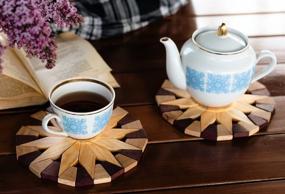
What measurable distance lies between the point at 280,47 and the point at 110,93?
1.42 feet

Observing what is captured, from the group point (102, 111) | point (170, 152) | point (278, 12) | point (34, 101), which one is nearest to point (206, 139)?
point (170, 152)

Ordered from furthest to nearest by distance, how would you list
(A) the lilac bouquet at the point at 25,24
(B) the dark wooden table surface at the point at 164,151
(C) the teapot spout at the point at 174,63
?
(C) the teapot spout at the point at 174,63
(B) the dark wooden table surface at the point at 164,151
(A) the lilac bouquet at the point at 25,24

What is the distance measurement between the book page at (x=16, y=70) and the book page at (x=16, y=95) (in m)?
0.01

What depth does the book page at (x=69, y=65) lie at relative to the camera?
0.89 meters

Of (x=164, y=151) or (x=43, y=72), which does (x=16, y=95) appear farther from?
(x=164, y=151)

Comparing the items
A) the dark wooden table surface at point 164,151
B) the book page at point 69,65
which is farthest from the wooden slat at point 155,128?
the book page at point 69,65

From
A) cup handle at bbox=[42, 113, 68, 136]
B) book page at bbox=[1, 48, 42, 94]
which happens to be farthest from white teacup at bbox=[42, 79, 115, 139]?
book page at bbox=[1, 48, 42, 94]

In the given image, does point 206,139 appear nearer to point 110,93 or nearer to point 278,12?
point 110,93

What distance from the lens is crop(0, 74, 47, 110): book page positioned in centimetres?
84

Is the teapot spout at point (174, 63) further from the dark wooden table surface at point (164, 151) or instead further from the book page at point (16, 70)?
the book page at point (16, 70)

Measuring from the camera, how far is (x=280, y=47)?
3.37 ft

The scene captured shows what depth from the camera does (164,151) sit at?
757mm

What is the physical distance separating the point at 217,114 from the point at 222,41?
4.8 inches

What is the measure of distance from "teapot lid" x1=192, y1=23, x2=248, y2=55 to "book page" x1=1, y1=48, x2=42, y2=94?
29 cm
